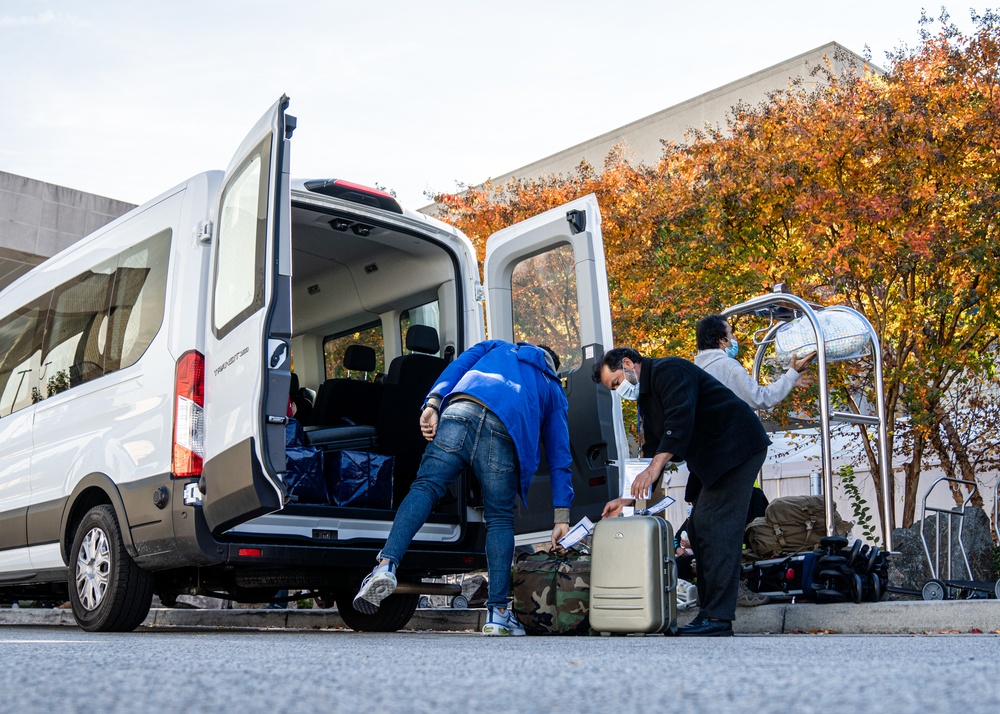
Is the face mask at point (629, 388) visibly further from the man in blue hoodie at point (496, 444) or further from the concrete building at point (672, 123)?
the concrete building at point (672, 123)

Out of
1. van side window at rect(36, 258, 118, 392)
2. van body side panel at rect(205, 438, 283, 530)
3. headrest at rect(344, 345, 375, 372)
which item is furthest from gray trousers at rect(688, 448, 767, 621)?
van side window at rect(36, 258, 118, 392)

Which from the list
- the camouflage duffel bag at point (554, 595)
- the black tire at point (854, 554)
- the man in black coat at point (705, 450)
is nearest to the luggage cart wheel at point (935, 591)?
the black tire at point (854, 554)

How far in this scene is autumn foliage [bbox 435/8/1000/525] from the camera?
9953 mm

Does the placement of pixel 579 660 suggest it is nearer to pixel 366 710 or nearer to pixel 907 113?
pixel 366 710

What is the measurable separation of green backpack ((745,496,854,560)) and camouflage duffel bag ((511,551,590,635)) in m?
1.36

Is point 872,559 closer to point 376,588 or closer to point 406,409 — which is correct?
point 406,409

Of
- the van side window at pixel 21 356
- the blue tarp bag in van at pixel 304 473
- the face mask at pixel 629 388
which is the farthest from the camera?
the van side window at pixel 21 356

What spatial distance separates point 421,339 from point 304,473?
1.15 metres

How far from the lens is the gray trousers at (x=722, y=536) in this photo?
5062mm

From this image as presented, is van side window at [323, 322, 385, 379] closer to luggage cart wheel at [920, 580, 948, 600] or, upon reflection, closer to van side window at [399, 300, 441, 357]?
van side window at [399, 300, 441, 357]

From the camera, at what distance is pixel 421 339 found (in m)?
6.34

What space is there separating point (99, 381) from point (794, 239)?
295 inches

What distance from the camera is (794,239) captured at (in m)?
10.9

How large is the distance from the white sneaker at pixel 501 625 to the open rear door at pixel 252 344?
1229 mm
